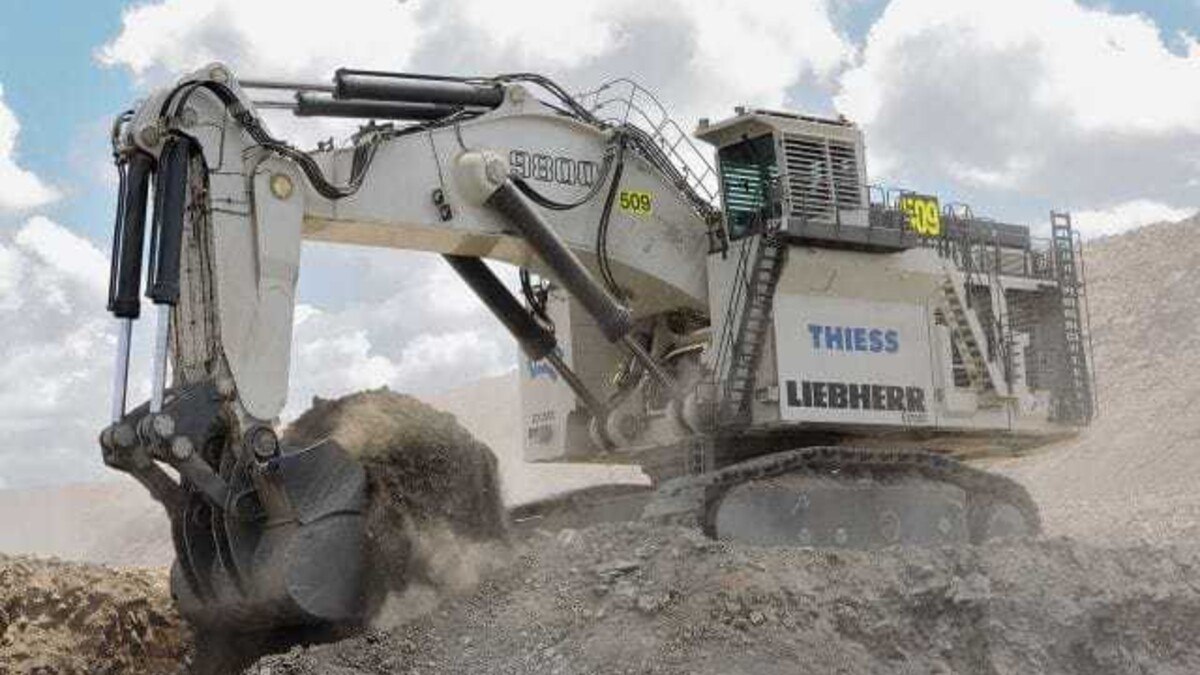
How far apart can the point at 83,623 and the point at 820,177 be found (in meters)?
6.28

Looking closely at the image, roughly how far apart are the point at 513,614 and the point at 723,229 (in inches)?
162

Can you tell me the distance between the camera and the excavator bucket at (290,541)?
9.02 m

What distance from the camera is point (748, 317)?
11.8 m

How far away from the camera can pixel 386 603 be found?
947 centimetres

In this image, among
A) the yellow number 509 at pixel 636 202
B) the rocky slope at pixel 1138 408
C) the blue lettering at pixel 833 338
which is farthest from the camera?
the rocky slope at pixel 1138 408

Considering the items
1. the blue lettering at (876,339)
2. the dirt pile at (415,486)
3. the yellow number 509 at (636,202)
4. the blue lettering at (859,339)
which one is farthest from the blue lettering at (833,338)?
the dirt pile at (415,486)

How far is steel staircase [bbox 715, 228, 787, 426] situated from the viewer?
38.4 ft

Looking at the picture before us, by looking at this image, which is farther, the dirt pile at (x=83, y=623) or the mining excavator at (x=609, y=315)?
the dirt pile at (x=83, y=623)

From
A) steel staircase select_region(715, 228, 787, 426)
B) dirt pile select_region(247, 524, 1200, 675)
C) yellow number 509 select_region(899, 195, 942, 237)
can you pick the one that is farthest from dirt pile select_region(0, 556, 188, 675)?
yellow number 509 select_region(899, 195, 942, 237)

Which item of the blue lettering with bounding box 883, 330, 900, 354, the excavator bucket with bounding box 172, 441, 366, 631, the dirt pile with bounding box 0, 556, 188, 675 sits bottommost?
the dirt pile with bounding box 0, 556, 188, 675

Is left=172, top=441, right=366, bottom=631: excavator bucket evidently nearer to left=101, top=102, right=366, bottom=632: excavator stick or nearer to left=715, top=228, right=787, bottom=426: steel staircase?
left=101, top=102, right=366, bottom=632: excavator stick

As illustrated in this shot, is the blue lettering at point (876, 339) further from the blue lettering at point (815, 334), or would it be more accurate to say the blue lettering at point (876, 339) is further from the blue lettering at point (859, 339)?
the blue lettering at point (815, 334)

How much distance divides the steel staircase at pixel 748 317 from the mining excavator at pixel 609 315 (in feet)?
0.06

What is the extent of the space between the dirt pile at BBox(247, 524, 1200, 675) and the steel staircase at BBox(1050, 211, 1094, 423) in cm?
292
